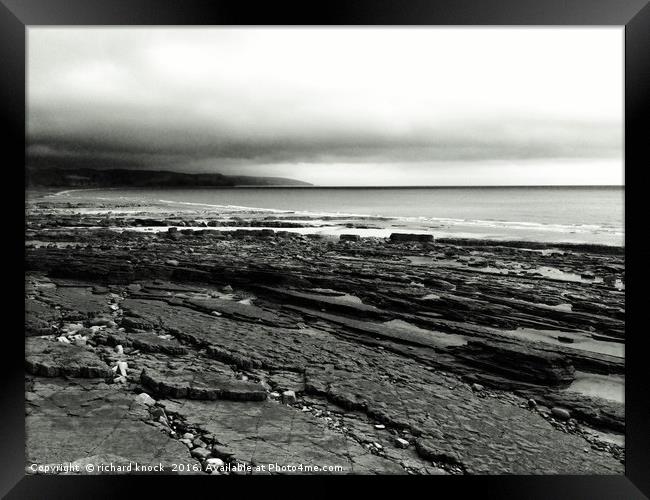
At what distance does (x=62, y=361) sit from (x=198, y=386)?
0.90m

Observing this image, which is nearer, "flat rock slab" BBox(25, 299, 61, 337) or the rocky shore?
the rocky shore

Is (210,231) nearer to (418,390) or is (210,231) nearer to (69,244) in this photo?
(69,244)

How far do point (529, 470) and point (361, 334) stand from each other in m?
1.49

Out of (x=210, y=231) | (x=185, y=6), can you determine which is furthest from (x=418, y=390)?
(x=210, y=231)

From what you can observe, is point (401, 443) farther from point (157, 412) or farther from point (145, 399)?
point (145, 399)

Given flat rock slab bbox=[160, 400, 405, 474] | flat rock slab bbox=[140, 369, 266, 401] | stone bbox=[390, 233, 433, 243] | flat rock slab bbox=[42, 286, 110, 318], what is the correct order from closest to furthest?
1. flat rock slab bbox=[160, 400, 405, 474]
2. flat rock slab bbox=[140, 369, 266, 401]
3. flat rock slab bbox=[42, 286, 110, 318]
4. stone bbox=[390, 233, 433, 243]

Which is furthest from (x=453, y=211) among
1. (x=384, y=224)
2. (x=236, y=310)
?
(x=236, y=310)

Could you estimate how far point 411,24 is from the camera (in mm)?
2326

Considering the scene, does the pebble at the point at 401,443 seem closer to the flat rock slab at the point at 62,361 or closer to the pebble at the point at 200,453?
the pebble at the point at 200,453

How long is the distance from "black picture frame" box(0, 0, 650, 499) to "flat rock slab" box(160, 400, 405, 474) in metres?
0.10

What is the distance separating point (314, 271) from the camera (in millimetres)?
4879

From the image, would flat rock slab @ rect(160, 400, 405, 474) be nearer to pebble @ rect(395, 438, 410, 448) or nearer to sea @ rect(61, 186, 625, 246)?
pebble @ rect(395, 438, 410, 448)

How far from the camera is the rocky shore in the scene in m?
2.42

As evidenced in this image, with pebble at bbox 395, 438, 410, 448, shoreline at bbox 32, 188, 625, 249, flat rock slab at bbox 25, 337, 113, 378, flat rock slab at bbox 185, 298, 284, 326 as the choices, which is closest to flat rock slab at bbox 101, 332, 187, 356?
flat rock slab at bbox 25, 337, 113, 378
